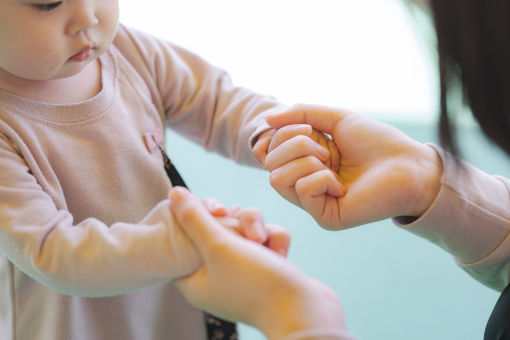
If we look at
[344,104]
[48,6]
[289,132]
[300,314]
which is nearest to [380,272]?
[344,104]

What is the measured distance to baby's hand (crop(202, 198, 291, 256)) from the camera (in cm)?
51

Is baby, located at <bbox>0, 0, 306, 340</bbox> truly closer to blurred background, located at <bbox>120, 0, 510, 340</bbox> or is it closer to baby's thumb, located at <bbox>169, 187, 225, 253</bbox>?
baby's thumb, located at <bbox>169, 187, 225, 253</bbox>

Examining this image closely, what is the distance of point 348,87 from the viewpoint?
1856mm

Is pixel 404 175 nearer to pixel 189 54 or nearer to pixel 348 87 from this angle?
pixel 189 54

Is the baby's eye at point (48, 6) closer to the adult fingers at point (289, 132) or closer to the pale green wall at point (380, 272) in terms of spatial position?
the adult fingers at point (289, 132)

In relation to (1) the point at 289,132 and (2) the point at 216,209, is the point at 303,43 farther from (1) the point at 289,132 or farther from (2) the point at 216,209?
(2) the point at 216,209

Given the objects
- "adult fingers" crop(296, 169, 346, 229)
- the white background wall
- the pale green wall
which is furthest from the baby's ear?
the white background wall

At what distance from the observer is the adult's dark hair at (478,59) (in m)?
0.43

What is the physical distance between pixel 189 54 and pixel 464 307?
2.86 feet

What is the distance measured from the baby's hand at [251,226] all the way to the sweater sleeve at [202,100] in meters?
0.18

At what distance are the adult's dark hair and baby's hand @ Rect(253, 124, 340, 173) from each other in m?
0.17

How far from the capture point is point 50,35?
527 mm

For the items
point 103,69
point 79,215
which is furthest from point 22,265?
point 103,69

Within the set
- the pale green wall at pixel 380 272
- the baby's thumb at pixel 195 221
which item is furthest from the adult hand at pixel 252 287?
the pale green wall at pixel 380 272
